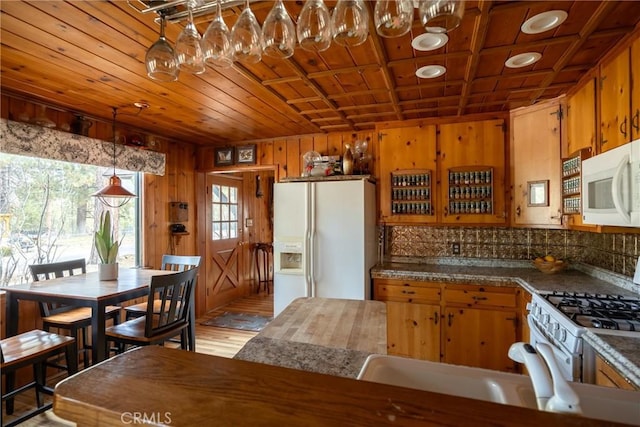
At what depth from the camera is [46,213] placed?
2.89 metres

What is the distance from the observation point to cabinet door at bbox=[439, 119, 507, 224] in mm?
2959

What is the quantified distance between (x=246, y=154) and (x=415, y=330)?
2.84 metres

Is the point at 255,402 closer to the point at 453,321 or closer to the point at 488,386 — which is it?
the point at 488,386

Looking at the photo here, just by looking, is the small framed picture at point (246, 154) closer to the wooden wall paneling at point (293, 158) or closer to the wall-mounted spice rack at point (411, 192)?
the wooden wall paneling at point (293, 158)

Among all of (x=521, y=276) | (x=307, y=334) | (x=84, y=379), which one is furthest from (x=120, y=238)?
(x=521, y=276)

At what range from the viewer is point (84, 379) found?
0.50m

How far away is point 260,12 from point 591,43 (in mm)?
1798

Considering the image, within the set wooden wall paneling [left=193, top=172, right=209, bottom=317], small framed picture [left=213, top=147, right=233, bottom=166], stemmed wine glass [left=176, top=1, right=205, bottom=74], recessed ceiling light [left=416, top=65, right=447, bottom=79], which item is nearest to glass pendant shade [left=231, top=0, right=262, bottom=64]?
stemmed wine glass [left=176, top=1, right=205, bottom=74]

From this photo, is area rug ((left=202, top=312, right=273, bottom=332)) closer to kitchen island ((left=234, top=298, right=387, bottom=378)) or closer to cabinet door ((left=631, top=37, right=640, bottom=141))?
kitchen island ((left=234, top=298, right=387, bottom=378))

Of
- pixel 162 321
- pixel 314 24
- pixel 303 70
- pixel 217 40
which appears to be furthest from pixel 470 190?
pixel 162 321

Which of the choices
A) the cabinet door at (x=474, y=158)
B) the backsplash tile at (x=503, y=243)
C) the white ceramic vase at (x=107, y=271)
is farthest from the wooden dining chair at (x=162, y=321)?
the cabinet door at (x=474, y=158)

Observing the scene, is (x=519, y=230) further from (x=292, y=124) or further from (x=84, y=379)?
(x=84, y=379)

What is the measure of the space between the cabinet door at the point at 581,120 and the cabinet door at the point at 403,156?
3.44 ft

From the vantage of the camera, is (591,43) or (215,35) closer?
(215,35)
